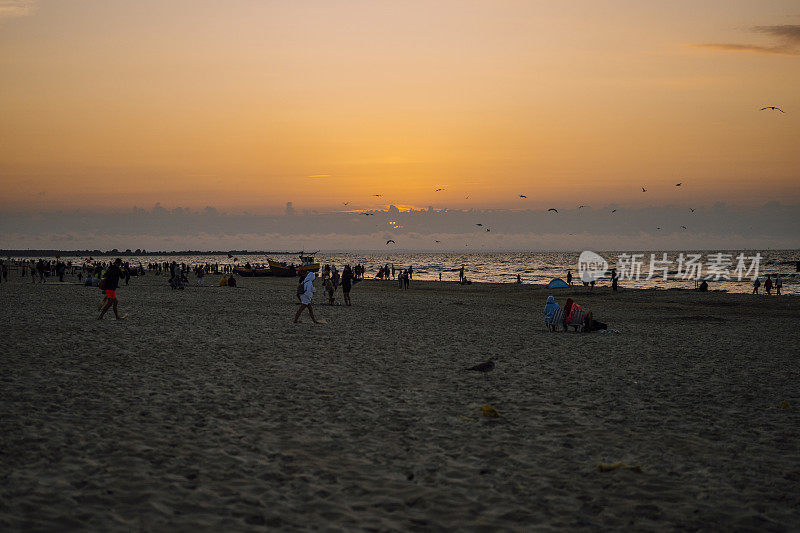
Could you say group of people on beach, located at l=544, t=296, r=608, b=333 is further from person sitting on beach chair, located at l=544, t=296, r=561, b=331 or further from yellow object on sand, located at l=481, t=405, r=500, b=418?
yellow object on sand, located at l=481, t=405, r=500, b=418

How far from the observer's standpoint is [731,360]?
15539 millimetres

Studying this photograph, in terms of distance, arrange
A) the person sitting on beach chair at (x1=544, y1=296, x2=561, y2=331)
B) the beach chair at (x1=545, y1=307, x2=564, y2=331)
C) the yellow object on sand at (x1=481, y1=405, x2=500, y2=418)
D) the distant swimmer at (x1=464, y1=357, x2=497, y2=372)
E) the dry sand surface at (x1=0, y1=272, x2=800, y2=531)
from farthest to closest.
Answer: the person sitting on beach chair at (x1=544, y1=296, x2=561, y2=331), the beach chair at (x1=545, y1=307, x2=564, y2=331), the distant swimmer at (x1=464, y1=357, x2=497, y2=372), the yellow object on sand at (x1=481, y1=405, x2=500, y2=418), the dry sand surface at (x1=0, y1=272, x2=800, y2=531)

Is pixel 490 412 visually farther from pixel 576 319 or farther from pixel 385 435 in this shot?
pixel 576 319

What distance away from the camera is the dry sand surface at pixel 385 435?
5684 millimetres

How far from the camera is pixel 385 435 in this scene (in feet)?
27.0

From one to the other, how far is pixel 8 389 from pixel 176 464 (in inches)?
204

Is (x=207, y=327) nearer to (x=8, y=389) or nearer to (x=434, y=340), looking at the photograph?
(x=434, y=340)

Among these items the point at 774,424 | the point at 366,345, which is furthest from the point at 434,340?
the point at 774,424

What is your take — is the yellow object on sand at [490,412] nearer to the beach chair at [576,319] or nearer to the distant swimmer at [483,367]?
the distant swimmer at [483,367]

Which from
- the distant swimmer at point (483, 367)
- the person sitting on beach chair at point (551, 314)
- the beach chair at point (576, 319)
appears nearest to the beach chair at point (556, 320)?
the person sitting on beach chair at point (551, 314)

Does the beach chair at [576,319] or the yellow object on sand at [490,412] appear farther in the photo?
the beach chair at [576,319]

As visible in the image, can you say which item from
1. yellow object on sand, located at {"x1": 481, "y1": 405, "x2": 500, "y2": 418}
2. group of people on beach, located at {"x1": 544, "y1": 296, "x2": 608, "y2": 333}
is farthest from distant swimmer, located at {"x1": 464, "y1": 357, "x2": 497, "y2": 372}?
group of people on beach, located at {"x1": 544, "y1": 296, "x2": 608, "y2": 333}

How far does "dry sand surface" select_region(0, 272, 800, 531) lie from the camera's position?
18.6 ft

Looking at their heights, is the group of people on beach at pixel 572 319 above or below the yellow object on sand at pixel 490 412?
above
